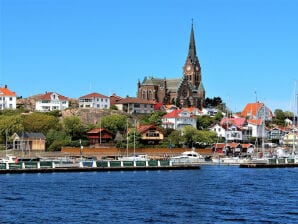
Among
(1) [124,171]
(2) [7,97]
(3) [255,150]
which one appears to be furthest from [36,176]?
(2) [7,97]

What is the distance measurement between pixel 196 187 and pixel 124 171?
2443cm

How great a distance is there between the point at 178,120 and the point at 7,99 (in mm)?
41071

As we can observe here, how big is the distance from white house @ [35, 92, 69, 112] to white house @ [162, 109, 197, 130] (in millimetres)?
25533

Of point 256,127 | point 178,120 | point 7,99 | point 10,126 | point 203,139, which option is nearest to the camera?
point 10,126

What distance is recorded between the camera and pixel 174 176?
74688mm

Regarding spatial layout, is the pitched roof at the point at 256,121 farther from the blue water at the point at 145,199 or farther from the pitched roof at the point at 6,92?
the blue water at the point at 145,199

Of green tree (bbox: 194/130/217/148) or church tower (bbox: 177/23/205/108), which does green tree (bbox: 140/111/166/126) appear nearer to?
green tree (bbox: 194/130/217/148)

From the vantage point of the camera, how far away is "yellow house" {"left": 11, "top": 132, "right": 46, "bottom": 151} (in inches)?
4560

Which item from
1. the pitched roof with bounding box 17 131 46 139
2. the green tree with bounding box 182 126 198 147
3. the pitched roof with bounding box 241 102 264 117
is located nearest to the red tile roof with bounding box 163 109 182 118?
the green tree with bounding box 182 126 198 147

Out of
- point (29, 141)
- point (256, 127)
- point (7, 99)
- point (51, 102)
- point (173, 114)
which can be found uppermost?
point (7, 99)

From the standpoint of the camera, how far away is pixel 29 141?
117 metres

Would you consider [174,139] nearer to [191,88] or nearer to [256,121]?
[256,121]

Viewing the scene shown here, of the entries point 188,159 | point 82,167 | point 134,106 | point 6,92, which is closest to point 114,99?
point 134,106

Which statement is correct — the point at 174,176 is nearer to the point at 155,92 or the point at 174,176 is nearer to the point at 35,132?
the point at 35,132
